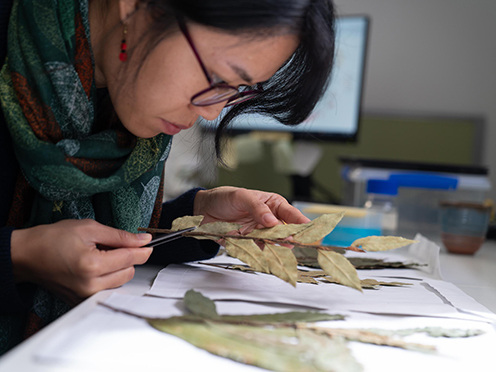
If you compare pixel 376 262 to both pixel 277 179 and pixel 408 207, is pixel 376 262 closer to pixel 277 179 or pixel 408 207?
pixel 408 207

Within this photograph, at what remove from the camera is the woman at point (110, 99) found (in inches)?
17.9

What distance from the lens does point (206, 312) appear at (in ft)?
1.25

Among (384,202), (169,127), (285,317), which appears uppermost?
(169,127)

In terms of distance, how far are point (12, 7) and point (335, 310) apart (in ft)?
1.72

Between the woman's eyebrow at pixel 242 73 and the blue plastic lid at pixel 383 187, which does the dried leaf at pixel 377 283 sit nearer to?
the woman's eyebrow at pixel 242 73

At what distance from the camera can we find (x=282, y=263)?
0.44 m

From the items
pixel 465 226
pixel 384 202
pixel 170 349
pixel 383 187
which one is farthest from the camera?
pixel 384 202

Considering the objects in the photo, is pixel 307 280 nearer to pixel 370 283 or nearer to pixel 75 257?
pixel 370 283

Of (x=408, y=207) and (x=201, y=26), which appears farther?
(x=408, y=207)

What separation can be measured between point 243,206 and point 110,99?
9.7 inches

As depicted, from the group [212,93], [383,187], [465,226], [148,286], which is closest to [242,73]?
[212,93]

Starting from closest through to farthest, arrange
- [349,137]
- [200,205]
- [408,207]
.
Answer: [200,205], [408,207], [349,137]

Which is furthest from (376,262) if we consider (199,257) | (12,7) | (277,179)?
(277,179)

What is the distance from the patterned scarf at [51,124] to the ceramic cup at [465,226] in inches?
29.0
